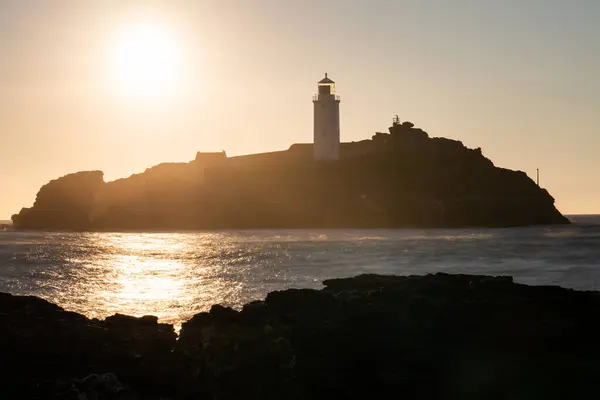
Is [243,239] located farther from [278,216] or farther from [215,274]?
[215,274]

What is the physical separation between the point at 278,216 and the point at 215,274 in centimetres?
6425

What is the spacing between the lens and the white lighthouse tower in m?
108

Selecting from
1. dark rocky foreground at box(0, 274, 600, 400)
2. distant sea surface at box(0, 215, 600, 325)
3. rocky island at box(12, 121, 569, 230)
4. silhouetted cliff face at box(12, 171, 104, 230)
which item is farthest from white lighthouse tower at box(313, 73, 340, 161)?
dark rocky foreground at box(0, 274, 600, 400)

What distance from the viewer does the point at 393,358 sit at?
606 inches

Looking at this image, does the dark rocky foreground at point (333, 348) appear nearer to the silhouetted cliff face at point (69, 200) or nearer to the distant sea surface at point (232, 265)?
the distant sea surface at point (232, 265)

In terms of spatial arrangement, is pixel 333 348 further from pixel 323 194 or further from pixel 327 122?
pixel 323 194

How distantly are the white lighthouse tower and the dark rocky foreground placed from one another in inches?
3594

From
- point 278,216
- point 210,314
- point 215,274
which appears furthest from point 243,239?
point 210,314

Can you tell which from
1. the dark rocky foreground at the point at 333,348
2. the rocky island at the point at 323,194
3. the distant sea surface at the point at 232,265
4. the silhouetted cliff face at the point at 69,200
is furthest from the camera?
the silhouetted cliff face at the point at 69,200

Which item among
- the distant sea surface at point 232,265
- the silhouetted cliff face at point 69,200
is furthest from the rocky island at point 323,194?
the distant sea surface at point 232,265

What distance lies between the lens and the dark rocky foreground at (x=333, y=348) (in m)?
14.6

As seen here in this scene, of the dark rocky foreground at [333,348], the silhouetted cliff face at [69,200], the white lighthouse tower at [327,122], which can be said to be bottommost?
the dark rocky foreground at [333,348]

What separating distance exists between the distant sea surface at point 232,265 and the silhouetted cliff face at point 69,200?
120 ft

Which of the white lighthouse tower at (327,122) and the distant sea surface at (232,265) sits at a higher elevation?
the white lighthouse tower at (327,122)
